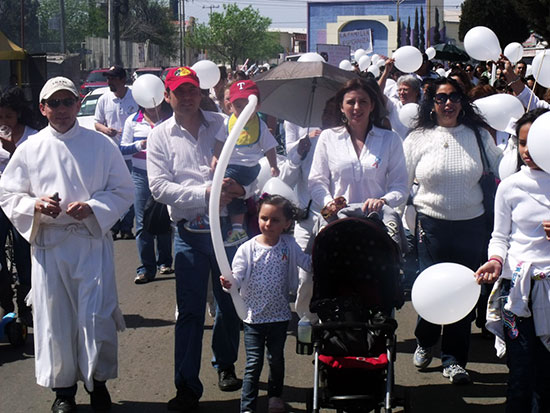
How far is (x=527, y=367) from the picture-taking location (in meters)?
4.84

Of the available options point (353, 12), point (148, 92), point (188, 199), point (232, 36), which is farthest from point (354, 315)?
point (232, 36)

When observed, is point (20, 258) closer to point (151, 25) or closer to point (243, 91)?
point (243, 91)

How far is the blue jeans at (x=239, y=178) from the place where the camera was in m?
6.04

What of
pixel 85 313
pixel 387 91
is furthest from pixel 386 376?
pixel 387 91

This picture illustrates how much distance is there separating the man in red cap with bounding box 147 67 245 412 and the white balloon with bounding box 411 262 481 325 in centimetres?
163

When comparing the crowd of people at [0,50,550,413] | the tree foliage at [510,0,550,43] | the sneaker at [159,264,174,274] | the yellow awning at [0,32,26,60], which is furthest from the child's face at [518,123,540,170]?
the tree foliage at [510,0,550,43]

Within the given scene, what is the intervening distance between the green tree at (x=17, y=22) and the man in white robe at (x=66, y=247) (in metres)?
48.9

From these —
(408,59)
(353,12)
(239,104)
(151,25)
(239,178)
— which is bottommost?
(239,178)

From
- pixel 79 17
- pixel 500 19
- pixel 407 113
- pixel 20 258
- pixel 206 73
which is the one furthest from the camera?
pixel 79 17

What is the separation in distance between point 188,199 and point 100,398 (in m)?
1.43

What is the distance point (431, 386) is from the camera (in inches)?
251

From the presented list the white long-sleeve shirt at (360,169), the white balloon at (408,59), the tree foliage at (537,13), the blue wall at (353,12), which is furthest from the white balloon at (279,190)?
the blue wall at (353,12)

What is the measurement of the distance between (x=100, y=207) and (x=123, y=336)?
229cm

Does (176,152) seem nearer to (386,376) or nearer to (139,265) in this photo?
(386,376)
